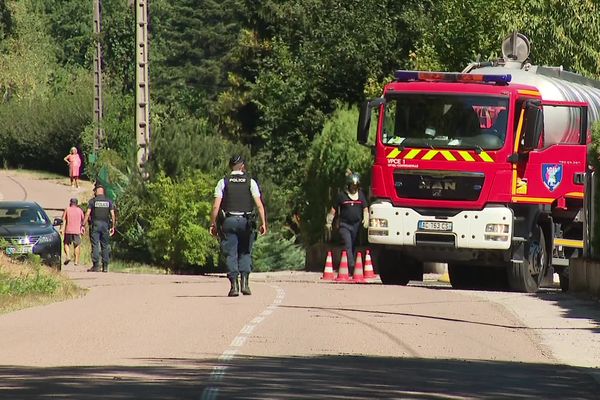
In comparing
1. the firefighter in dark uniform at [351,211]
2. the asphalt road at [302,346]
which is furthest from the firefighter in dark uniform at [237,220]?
the firefighter in dark uniform at [351,211]

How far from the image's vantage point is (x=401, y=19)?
5156 centimetres

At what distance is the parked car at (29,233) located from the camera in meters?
31.1

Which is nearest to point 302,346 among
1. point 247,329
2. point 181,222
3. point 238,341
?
point 238,341

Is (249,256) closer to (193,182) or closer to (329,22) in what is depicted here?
(193,182)

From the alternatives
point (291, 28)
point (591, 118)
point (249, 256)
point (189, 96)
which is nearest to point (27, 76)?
point (291, 28)

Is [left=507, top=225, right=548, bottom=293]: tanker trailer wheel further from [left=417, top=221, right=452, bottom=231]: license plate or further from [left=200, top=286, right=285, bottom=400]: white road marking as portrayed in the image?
[left=200, top=286, right=285, bottom=400]: white road marking

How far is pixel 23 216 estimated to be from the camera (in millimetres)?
32938

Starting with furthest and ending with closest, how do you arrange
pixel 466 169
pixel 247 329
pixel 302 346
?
pixel 466 169
pixel 247 329
pixel 302 346

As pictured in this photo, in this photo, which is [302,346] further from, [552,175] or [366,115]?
[552,175]

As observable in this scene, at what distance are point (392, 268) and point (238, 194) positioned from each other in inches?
270

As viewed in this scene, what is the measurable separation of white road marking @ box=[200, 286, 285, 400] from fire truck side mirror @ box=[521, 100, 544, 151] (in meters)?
5.89

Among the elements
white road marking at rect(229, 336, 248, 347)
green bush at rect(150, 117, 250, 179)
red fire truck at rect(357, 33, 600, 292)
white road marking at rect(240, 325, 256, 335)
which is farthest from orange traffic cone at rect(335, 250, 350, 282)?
white road marking at rect(229, 336, 248, 347)

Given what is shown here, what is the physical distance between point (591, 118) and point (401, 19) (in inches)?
900

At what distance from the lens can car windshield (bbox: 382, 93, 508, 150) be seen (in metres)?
26.2
